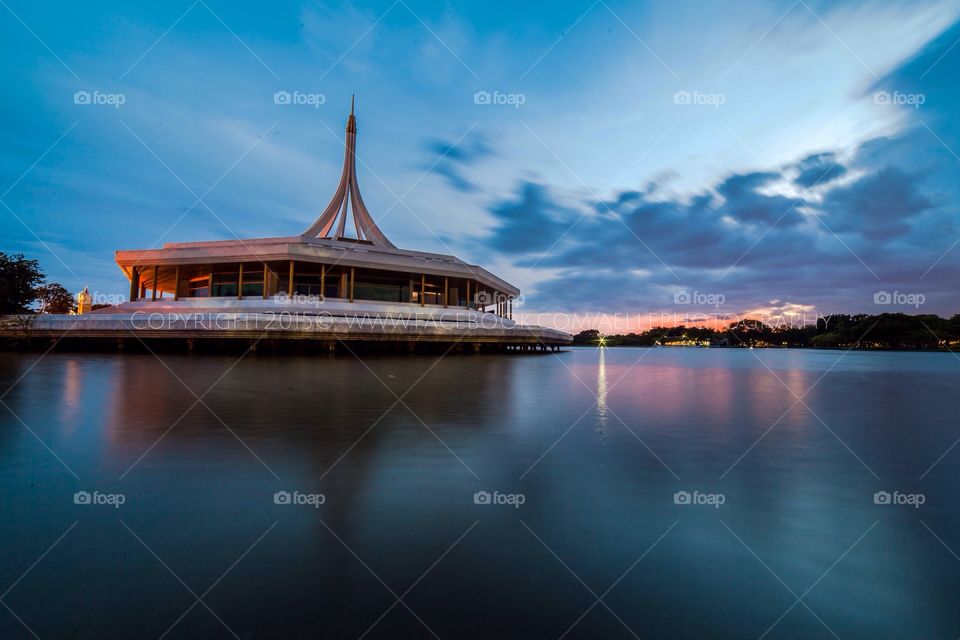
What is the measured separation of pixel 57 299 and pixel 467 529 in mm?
52685

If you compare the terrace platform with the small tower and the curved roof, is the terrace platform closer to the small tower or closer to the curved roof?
the curved roof

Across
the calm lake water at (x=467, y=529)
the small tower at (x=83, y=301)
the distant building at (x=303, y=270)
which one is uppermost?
the distant building at (x=303, y=270)

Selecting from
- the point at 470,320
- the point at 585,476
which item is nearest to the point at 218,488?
the point at 585,476

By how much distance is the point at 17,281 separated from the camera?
22875mm

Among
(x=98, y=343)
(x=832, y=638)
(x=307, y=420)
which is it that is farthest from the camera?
(x=98, y=343)

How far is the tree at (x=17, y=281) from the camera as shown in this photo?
22.2 meters

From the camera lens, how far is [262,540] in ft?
7.64

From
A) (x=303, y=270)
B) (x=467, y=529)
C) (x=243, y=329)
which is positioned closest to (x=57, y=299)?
(x=303, y=270)

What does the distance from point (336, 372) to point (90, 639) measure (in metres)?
10.3

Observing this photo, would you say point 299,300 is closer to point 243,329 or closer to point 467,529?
point 243,329

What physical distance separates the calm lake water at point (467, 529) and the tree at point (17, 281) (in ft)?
80.3

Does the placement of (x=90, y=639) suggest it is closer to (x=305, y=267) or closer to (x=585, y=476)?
(x=585, y=476)

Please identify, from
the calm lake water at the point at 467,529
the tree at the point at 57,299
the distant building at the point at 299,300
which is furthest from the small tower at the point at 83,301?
the calm lake water at the point at 467,529

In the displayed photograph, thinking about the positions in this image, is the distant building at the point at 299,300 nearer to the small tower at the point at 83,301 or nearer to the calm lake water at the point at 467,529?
the small tower at the point at 83,301
